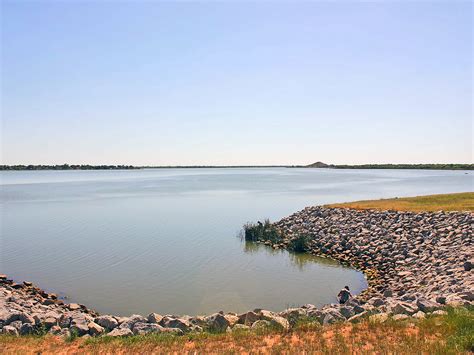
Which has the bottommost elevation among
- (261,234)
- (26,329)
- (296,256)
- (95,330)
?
(296,256)

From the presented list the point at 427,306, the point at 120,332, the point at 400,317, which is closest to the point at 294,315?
the point at 400,317

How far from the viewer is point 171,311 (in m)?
14.8

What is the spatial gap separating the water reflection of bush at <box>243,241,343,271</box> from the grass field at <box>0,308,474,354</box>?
1257cm

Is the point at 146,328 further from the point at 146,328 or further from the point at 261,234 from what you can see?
the point at 261,234

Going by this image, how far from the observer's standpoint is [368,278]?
19.2 metres

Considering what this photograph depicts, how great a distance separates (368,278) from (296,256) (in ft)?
19.2

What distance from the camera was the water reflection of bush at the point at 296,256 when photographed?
73.8 ft

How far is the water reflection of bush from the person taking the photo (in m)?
22.5

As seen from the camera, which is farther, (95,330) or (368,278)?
(368,278)

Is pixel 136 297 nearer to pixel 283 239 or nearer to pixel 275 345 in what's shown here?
pixel 275 345

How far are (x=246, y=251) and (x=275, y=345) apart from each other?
17.0 m

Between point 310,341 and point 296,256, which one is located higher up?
point 310,341

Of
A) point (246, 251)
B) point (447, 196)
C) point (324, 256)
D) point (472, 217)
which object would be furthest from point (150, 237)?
point (447, 196)

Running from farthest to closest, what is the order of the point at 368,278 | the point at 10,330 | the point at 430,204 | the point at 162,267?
the point at 430,204 → the point at 162,267 → the point at 368,278 → the point at 10,330
